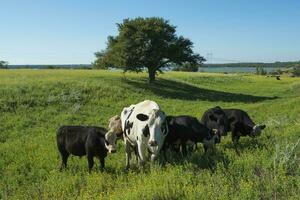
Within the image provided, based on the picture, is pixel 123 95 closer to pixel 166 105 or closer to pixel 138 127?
pixel 166 105

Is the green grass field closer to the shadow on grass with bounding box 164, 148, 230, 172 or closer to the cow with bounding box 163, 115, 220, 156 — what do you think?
the shadow on grass with bounding box 164, 148, 230, 172

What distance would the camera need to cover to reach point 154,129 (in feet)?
38.4

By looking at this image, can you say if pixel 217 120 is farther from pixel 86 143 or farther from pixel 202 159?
pixel 86 143

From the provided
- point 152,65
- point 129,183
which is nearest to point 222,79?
point 152,65

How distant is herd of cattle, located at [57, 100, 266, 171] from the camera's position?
11984 mm

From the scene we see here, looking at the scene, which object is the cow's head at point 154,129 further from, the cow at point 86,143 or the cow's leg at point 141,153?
the cow at point 86,143

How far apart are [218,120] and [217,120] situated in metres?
0.10

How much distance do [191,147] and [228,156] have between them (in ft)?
7.62

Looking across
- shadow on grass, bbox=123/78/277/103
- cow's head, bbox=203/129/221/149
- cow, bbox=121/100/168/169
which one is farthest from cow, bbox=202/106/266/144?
shadow on grass, bbox=123/78/277/103

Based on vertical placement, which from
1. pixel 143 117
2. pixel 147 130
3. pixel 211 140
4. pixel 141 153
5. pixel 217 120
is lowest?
pixel 141 153

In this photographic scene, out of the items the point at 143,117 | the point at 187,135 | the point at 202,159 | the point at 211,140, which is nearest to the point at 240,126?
the point at 211,140

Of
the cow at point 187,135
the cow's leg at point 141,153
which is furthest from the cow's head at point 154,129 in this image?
the cow at point 187,135

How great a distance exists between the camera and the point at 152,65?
2114 inches

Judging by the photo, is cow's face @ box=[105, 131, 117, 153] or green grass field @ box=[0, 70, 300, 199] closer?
green grass field @ box=[0, 70, 300, 199]
